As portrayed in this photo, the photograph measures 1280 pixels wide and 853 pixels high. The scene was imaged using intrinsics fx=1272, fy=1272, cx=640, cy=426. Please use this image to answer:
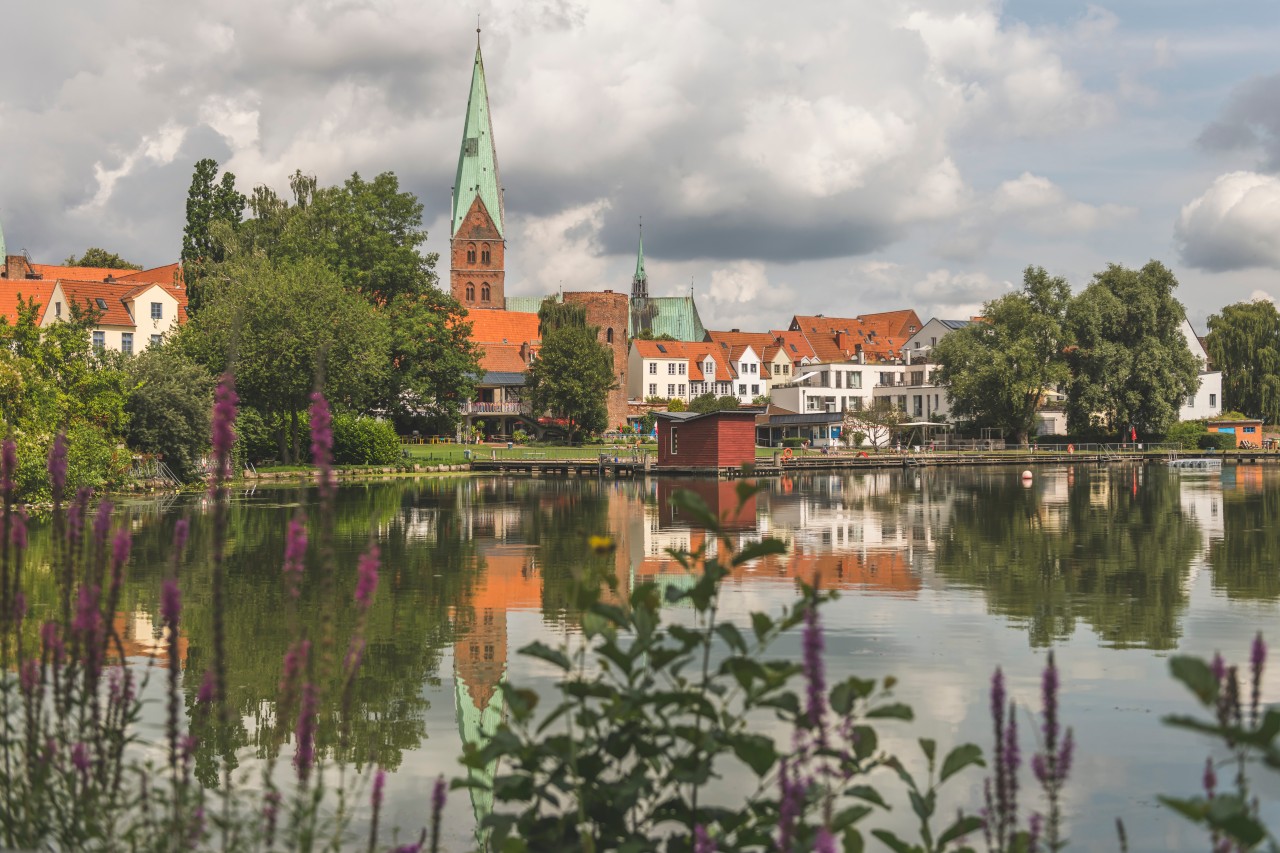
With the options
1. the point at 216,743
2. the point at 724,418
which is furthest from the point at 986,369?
the point at 216,743

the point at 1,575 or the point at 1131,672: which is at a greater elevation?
the point at 1,575

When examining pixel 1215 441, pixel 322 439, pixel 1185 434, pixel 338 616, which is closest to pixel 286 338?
pixel 338 616

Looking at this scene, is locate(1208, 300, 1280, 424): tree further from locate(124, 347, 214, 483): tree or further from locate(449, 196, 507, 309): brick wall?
locate(124, 347, 214, 483): tree

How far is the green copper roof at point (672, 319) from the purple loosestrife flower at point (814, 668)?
154 meters

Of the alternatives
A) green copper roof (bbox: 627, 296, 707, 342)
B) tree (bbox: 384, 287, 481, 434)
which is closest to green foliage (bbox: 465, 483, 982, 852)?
tree (bbox: 384, 287, 481, 434)

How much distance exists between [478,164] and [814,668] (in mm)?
126581

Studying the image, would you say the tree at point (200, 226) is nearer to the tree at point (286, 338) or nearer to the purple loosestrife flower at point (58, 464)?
the tree at point (286, 338)

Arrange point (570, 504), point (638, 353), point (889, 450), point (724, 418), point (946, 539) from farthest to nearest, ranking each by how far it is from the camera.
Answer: point (638, 353), point (889, 450), point (724, 418), point (570, 504), point (946, 539)

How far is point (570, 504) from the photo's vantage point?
4306cm

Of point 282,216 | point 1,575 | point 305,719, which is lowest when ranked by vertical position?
point 305,719

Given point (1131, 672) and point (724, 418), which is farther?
point (724, 418)

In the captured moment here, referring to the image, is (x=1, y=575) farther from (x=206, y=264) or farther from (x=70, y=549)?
(x=206, y=264)

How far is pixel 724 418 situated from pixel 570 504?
69.8 feet

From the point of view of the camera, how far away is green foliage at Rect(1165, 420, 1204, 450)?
89.6m
